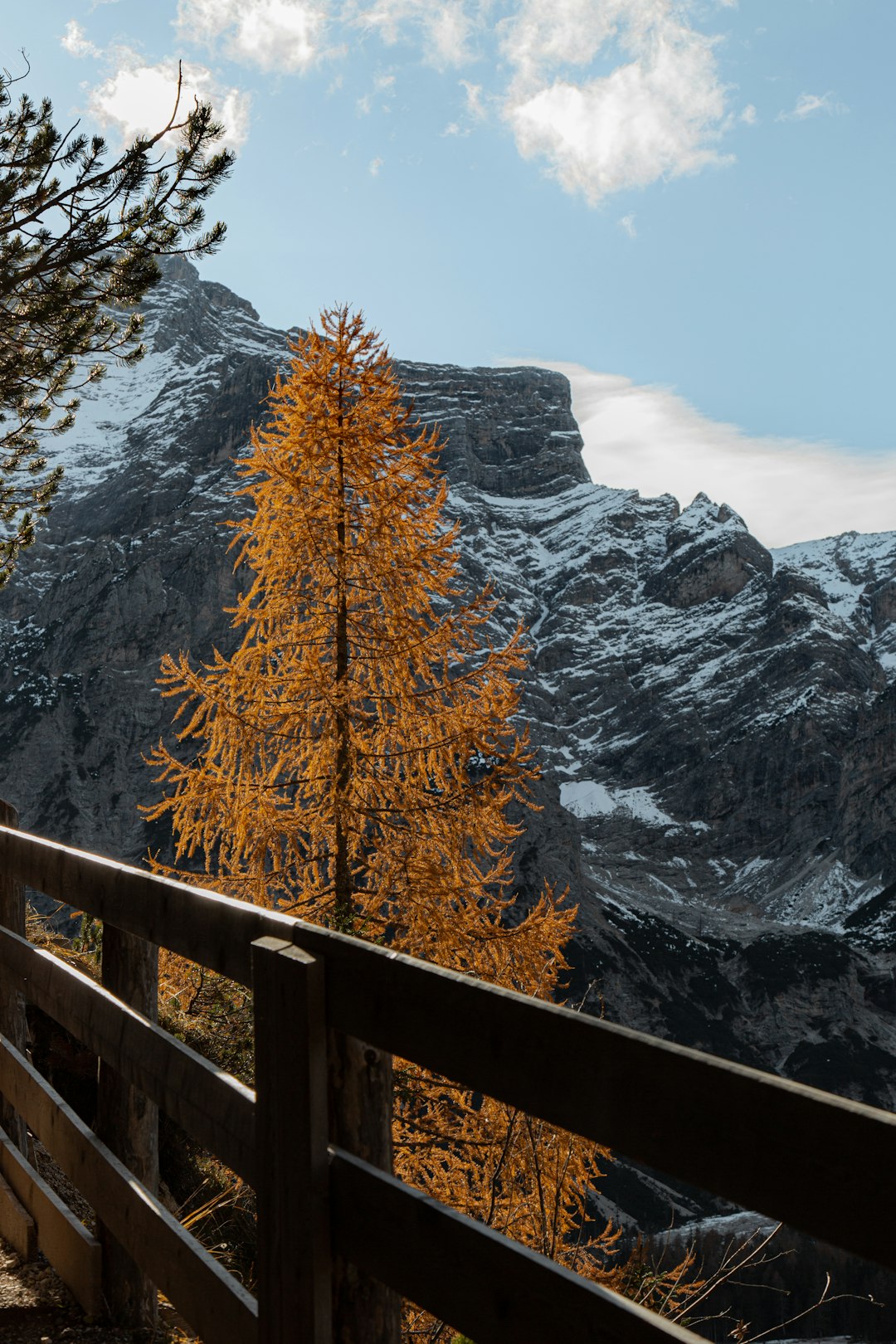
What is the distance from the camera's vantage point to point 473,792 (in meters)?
11.2

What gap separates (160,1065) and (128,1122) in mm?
614

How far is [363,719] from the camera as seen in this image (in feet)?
35.7

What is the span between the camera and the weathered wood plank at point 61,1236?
3.15 meters

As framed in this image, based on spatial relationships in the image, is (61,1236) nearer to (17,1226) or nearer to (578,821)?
(17,1226)

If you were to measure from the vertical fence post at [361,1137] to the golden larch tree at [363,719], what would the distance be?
313 inches

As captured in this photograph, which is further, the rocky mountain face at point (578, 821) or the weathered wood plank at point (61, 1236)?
the rocky mountain face at point (578, 821)

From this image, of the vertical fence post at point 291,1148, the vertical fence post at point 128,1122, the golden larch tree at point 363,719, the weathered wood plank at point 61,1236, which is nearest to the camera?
the vertical fence post at point 291,1148

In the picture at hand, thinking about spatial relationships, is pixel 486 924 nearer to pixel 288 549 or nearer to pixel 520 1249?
pixel 288 549

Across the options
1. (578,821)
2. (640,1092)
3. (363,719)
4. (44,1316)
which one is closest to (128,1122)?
(44,1316)

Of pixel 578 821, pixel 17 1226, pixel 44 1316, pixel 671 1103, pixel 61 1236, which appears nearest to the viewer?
pixel 671 1103

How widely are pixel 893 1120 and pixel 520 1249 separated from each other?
2.18 ft

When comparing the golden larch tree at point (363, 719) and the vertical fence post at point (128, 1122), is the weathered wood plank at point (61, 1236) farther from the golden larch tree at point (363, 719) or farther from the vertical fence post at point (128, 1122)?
the golden larch tree at point (363, 719)

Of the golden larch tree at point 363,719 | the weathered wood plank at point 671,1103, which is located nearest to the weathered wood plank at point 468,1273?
the weathered wood plank at point 671,1103

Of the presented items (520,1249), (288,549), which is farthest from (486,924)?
(520,1249)
